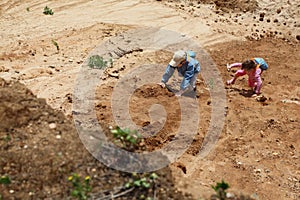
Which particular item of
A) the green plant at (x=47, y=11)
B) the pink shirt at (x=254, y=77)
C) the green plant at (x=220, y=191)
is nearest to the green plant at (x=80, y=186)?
the green plant at (x=220, y=191)

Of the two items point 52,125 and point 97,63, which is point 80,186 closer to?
point 52,125

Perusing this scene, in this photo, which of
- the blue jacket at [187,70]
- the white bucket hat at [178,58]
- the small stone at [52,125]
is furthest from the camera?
the blue jacket at [187,70]

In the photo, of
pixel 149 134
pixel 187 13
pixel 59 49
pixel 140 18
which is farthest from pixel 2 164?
pixel 187 13

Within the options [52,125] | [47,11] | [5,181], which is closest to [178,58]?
[52,125]

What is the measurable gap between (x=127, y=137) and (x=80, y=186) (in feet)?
2.13

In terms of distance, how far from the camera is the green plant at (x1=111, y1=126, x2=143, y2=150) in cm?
390

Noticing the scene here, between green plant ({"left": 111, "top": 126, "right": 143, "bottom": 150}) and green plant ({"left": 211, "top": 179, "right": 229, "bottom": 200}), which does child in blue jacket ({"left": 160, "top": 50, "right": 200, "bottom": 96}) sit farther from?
green plant ({"left": 211, "top": 179, "right": 229, "bottom": 200})

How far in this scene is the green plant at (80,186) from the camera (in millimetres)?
3535

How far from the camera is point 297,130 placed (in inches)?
247

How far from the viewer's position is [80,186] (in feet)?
11.9

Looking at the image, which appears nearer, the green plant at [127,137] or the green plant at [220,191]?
the green plant at [220,191]

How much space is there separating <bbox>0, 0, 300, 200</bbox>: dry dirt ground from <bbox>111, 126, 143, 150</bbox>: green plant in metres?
0.32

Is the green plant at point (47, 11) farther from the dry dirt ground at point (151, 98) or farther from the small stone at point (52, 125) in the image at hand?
the small stone at point (52, 125)

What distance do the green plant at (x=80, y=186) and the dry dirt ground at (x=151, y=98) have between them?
0.06m
